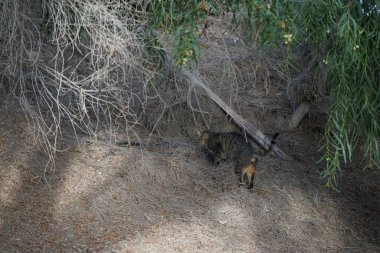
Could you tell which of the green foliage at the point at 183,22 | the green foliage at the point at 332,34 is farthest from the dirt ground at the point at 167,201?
the green foliage at the point at 183,22

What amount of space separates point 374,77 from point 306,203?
2.99 meters

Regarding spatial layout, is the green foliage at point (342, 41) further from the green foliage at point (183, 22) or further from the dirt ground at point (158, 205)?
the dirt ground at point (158, 205)

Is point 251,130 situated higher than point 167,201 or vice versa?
point 251,130

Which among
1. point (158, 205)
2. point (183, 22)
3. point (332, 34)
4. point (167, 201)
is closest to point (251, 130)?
point (167, 201)

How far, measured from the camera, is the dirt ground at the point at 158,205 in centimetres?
728

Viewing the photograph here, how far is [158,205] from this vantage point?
8.19 metres

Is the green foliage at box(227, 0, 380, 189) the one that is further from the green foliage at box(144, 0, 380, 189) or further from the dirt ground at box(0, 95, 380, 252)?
the dirt ground at box(0, 95, 380, 252)

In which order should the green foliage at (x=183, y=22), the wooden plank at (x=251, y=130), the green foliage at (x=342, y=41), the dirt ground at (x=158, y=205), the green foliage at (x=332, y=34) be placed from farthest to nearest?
the wooden plank at (x=251, y=130)
the dirt ground at (x=158, y=205)
the green foliage at (x=342, y=41)
the green foliage at (x=332, y=34)
the green foliage at (x=183, y=22)

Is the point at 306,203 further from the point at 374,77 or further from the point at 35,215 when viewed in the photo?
the point at 35,215

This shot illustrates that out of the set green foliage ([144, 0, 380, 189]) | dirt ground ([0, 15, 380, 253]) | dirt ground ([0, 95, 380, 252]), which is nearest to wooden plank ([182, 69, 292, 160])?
dirt ground ([0, 15, 380, 253])

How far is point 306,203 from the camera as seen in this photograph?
29.7 feet

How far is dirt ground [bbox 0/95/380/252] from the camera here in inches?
287

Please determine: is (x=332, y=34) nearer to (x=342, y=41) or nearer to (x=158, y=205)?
(x=342, y=41)

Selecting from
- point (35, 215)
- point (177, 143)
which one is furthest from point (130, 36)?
point (177, 143)
